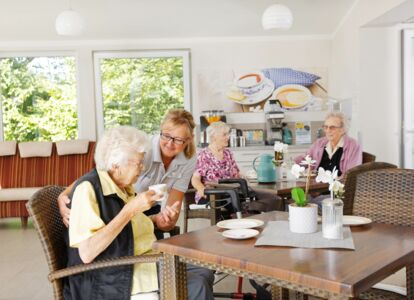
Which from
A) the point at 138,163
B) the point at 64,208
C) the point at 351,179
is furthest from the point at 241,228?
the point at 351,179

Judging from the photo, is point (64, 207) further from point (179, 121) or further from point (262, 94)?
point (262, 94)

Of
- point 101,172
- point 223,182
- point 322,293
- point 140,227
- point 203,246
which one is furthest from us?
point 223,182

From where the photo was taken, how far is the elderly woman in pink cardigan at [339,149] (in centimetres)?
400

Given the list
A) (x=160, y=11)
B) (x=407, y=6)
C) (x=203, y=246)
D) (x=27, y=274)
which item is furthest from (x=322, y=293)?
(x=160, y=11)

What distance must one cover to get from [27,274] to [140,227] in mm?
2244

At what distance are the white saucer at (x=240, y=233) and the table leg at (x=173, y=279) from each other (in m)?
0.20

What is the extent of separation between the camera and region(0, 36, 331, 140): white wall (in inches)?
263

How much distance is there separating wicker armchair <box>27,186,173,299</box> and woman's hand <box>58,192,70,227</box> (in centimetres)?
4

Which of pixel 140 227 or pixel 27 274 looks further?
pixel 27 274

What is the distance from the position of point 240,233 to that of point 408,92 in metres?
4.77

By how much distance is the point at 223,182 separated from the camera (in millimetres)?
3291

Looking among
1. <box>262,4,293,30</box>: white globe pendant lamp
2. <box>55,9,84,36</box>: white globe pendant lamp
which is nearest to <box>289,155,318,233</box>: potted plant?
<box>262,4,293,30</box>: white globe pendant lamp

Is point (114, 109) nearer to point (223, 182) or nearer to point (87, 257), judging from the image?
point (223, 182)

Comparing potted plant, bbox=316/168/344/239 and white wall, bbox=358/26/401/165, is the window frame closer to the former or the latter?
white wall, bbox=358/26/401/165
